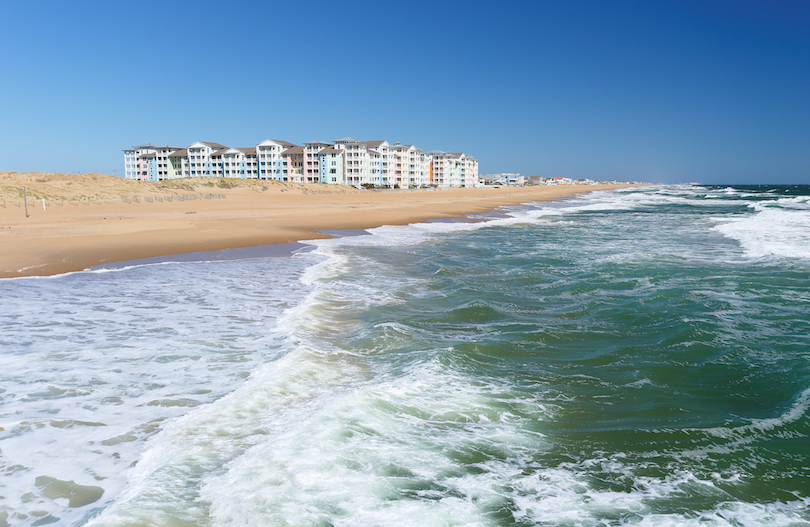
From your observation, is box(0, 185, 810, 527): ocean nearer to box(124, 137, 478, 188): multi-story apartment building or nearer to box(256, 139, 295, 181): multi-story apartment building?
box(124, 137, 478, 188): multi-story apartment building

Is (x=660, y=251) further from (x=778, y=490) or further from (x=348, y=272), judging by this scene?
(x=778, y=490)

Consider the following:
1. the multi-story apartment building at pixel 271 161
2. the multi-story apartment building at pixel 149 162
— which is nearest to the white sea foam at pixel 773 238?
Answer: the multi-story apartment building at pixel 271 161

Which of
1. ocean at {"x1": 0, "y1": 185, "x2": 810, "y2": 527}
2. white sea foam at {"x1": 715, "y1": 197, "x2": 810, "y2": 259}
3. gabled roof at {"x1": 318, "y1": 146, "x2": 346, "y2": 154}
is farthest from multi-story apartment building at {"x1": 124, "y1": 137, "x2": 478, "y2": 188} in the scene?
ocean at {"x1": 0, "y1": 185, "x2": 810, "y2": 527}

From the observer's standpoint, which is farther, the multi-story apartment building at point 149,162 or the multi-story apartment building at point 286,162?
the multi-story apartment building at point 149,162

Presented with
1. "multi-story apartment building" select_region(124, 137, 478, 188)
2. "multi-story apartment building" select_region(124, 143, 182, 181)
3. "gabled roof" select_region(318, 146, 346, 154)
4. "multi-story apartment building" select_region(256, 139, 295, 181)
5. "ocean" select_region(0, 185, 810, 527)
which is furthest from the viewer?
"multi-story apartment building" select_region(124, 143, 182, 181)

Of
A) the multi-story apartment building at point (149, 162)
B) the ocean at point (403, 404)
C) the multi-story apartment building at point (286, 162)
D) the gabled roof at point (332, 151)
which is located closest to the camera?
the ocean at point (403, 404)

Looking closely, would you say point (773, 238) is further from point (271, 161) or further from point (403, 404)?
point (271, 161)

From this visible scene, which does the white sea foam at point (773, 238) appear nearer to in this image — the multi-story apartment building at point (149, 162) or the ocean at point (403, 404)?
the ocean at point (403, 404)
